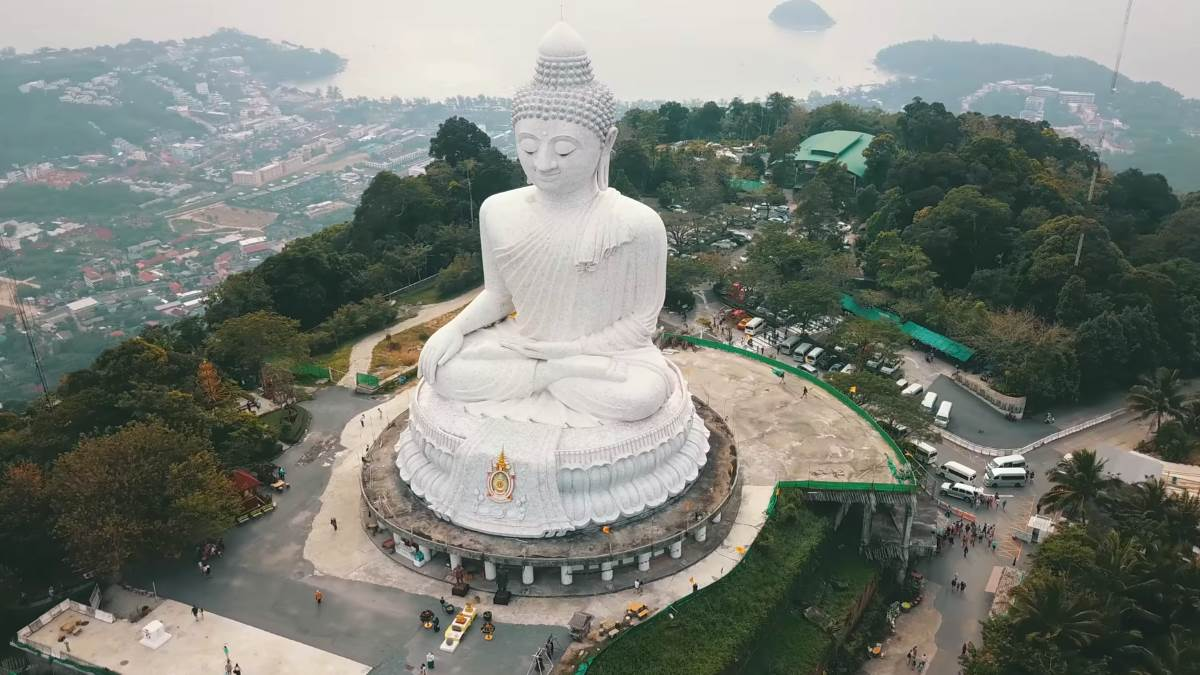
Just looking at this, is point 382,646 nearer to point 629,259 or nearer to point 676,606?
point 676,606

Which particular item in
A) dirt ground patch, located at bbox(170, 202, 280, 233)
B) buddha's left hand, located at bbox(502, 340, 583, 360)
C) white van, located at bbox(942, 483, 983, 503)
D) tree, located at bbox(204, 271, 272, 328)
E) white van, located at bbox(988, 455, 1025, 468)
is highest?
buddha's left hand, located at bbox(502, 340, 583, 360)

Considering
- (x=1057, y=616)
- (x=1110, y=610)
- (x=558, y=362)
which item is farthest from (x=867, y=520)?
(x=558, y=362)

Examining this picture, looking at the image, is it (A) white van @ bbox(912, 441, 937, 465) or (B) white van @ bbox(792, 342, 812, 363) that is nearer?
(A) white van @ bbox(912, 441, 937, 465)

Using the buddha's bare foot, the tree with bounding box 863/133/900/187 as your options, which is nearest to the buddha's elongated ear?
the buddha's bare foot

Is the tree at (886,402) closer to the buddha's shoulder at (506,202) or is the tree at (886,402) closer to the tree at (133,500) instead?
the buddha's shoulder at (506,202)

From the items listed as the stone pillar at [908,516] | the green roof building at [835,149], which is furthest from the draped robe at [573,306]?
the green roof building at [835,149]

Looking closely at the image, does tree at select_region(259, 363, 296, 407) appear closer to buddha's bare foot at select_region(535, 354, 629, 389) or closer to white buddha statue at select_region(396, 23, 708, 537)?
Answer: white buddha statue at select_region(396, 23, 708, 537)

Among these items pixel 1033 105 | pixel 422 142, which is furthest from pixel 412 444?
pixel 1033 105
